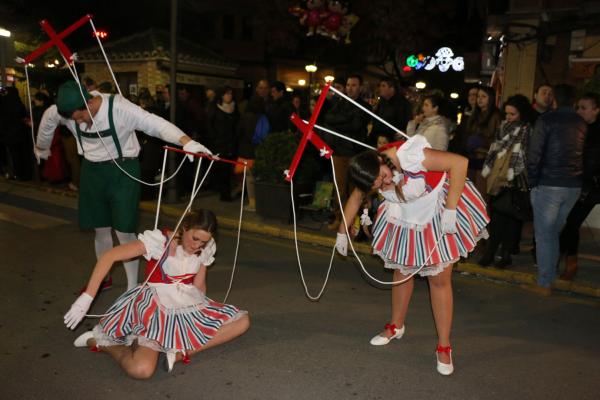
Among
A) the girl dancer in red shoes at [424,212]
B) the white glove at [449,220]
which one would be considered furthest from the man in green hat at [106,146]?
the white glove at [449,220]

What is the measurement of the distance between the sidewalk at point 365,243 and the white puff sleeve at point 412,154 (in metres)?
3.06

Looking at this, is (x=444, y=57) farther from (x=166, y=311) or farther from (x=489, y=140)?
(x=166, y=311)

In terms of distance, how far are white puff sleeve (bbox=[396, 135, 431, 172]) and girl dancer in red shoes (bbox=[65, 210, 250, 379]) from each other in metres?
1.26

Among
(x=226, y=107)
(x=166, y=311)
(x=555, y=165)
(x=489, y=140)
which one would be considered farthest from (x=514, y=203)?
(x=226, y=107)

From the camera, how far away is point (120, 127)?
15.1 feet

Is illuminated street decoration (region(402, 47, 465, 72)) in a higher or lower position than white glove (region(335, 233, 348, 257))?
higher

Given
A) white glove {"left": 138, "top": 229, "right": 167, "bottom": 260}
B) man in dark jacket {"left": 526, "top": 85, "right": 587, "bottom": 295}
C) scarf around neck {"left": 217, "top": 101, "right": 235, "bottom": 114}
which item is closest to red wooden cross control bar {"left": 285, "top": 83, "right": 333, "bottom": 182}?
white glove {"left": 138, "top": 229, "right": 167, "bottom": 260}

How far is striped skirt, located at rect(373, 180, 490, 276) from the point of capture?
3670 millimetres

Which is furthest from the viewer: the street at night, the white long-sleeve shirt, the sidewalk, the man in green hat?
the sidewalk

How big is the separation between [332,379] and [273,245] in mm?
3821

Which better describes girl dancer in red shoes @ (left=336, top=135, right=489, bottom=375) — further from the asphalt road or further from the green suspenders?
the green suspenders

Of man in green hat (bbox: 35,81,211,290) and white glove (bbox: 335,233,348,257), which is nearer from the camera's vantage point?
white glove (bbox: 335,233,348,257)

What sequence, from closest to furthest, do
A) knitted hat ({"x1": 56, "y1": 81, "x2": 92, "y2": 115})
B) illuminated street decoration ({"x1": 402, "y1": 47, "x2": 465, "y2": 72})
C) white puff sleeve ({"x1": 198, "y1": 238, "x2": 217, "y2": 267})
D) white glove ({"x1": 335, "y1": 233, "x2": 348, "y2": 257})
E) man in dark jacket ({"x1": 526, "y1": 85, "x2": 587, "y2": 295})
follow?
white puff sleeve ({"x1": 198, "y1": 238, "x2": 217, "y2": 267}), white glove ({"x1": 335, "y1": 233, "x2": 348, "y2": 257}), knitted hat ({"x1": 56, "y1": 81, "x2": 92, "y2": 115}), man in dark jacket ({"x1": 526, "y1": 85, "x2": 587, "y2": 295}), illuminated street decoration ({"x1": 402, "y1": 47, "x2": 465, "y2": 72})

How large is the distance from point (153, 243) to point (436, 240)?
6.08 feet
